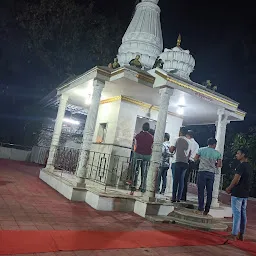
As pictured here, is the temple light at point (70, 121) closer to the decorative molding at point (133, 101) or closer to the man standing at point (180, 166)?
the decorative molding at point (133, 101)

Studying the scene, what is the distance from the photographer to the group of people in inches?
227

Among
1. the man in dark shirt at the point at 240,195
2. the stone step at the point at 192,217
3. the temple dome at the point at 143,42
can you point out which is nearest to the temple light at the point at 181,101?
the temple dome at the point at 143,42

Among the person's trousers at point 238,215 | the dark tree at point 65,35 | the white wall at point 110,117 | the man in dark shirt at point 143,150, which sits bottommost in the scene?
the person's trousers at point 238,215

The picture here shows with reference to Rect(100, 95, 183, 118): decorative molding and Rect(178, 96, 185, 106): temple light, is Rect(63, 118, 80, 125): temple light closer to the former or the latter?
Rect(100, 95, 183, 118): decorative molding

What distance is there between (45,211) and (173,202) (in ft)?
12.8

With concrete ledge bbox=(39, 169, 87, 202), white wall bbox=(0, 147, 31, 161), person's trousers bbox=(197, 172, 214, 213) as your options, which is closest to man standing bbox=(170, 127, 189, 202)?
person's trousers bbox=(197, 172, 214, 213)

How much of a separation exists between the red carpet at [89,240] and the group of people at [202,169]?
88 cm

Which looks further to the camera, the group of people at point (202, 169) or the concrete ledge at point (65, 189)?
the concrete ledge at point (65, 189)

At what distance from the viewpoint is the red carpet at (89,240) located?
3.52 m

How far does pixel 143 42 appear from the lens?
11797 mm

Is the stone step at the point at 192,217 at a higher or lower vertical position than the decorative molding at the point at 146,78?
lower

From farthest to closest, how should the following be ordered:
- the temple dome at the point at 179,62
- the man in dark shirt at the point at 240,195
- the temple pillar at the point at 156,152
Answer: the temple dome at the point at 179,62
the temple pillar at the point at 156,152
the man in dark shirt at the point at 240,195

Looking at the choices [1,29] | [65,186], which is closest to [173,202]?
[65,186]

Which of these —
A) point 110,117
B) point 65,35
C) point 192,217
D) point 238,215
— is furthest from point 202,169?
point 65,35
